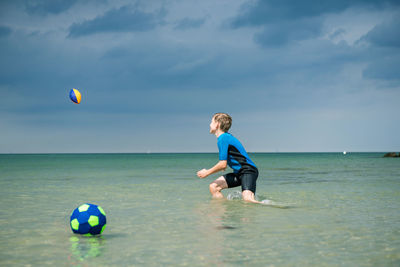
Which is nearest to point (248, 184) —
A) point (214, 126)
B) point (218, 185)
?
point (218, 185)

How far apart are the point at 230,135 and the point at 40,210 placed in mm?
4296

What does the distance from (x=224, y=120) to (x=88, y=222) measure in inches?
176

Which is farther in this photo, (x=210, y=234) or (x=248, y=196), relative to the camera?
(x=248, y=196)

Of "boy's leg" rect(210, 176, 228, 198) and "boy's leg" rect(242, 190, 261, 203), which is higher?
"boy's leg" rect(210, 176, 228, 198)

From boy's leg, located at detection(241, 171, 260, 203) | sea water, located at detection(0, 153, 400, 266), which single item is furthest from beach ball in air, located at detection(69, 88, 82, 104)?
boy's leg, located at detection(241, 171, 260, 203)

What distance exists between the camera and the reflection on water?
4.74 metres

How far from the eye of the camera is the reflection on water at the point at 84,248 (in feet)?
15.6

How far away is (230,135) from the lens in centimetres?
945

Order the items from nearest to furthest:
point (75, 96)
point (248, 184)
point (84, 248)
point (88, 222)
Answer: point (84, 248), point (88, 222), point (248, 184), point (75, 96)

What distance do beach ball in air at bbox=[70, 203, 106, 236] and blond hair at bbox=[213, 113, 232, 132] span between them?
13.5ft

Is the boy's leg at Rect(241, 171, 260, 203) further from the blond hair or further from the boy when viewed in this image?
the blond hair

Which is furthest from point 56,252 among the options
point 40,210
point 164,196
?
point 164,196

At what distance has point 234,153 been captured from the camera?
952cm

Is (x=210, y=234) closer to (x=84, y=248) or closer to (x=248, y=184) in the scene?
Answer: (x=84, y=248)
